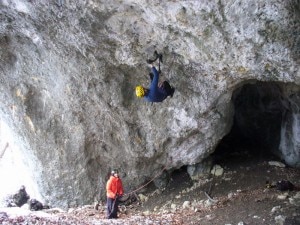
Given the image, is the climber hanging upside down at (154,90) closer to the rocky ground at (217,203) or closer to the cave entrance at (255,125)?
the rocky ground at (217,203)

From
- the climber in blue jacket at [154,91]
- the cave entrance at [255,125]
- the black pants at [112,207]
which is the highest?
the climber in blue jacket at [154,91]

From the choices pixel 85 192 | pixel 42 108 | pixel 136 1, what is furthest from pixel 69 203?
pixel 136 1

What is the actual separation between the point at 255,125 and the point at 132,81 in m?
5.71

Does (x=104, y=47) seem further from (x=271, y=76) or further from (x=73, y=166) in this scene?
(x=73, y=166)

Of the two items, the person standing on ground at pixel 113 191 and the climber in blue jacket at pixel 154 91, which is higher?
the climber in blue jacket at pixel 154 91

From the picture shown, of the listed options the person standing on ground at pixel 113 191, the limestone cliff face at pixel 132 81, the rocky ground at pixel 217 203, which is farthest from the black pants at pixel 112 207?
the limestone cliff face at pixel 132 81

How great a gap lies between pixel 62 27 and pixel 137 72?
252cm

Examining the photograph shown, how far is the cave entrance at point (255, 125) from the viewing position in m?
13.3

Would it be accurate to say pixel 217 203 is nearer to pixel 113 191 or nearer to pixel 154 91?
pixel 113 191

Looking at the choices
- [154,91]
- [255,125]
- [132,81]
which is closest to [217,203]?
[154,91]

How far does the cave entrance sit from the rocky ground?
0.44 metres

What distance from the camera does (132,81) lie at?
1152 centimetres

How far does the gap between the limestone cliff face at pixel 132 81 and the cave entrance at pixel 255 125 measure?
0.06 meters

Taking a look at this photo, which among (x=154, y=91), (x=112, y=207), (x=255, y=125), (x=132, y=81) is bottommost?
(x=112, y=207)
